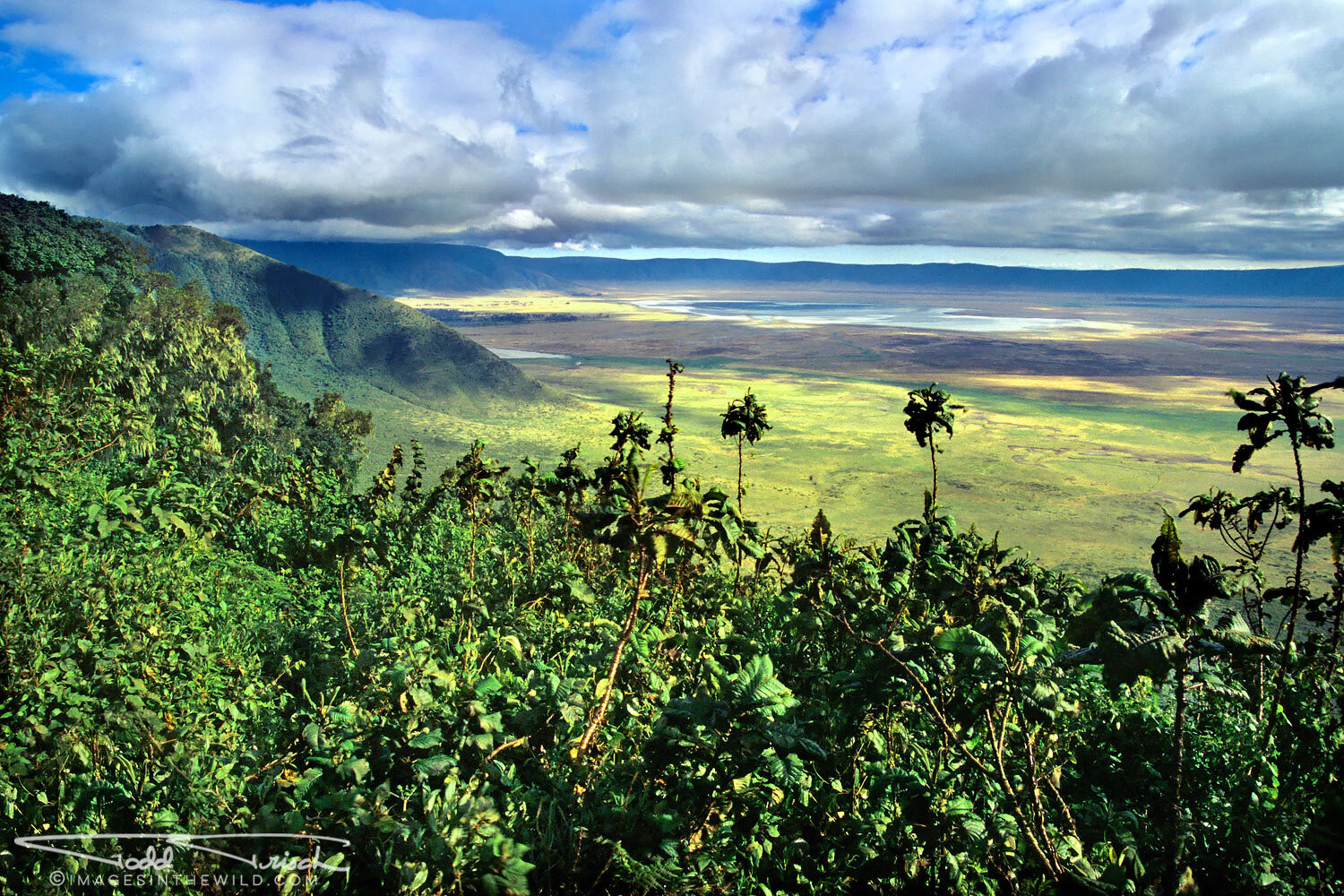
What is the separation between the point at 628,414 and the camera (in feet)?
39.3

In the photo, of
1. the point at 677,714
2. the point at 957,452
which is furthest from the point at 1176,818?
the point at 957,452

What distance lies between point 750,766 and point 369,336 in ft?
363

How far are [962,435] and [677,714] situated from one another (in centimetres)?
10255

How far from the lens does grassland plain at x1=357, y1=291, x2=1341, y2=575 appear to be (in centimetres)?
6328

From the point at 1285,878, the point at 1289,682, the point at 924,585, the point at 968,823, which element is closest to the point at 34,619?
the point at 968,823

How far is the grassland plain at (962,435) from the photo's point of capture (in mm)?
63281

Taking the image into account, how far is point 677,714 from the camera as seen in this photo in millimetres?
4105

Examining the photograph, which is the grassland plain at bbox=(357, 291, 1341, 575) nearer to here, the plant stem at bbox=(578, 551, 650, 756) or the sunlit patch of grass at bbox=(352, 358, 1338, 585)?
the sunlit patch of grass at bbox=(352, 358, 1338, 585)

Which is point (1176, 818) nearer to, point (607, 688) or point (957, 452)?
point (607, 688)

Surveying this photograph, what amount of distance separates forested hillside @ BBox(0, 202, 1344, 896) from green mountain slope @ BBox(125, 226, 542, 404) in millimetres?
89438

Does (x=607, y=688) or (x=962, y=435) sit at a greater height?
(x=607, y=688)
